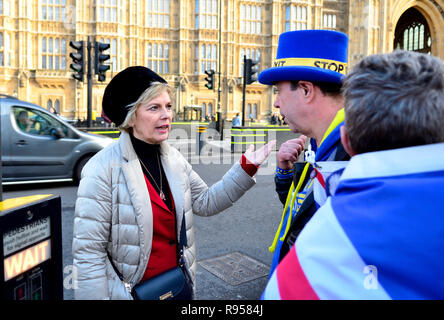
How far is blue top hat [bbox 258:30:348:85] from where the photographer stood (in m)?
1.61

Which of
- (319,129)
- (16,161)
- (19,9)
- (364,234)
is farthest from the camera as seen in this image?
(19,9)

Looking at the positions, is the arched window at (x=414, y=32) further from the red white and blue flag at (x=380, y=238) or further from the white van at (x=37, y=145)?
the red white and blue flag at (x=380, y=238)

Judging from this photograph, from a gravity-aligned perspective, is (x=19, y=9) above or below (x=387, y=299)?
above

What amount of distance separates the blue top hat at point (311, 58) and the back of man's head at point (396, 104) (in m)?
0.72

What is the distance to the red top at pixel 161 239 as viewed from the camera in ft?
6.03

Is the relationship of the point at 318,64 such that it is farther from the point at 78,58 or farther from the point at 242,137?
the point at 242,137

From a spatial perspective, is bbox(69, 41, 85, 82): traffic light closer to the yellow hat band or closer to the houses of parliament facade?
the yellow hat band

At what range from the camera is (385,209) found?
71 centimetres

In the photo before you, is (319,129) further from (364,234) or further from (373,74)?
(364,234)

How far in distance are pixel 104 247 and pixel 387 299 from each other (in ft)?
4.43

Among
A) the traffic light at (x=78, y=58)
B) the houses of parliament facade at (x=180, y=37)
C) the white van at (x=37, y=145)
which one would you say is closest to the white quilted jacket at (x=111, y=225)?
the white van at (x=37, y=145)

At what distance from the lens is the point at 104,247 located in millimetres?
1775

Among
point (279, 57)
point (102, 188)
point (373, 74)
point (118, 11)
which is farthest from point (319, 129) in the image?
point (118, 11)

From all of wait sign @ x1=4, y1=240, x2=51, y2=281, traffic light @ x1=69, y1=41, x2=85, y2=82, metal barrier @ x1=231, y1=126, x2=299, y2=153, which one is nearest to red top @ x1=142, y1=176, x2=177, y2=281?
wait sign @ x1=4, y1=240, x2=51, y2=281
